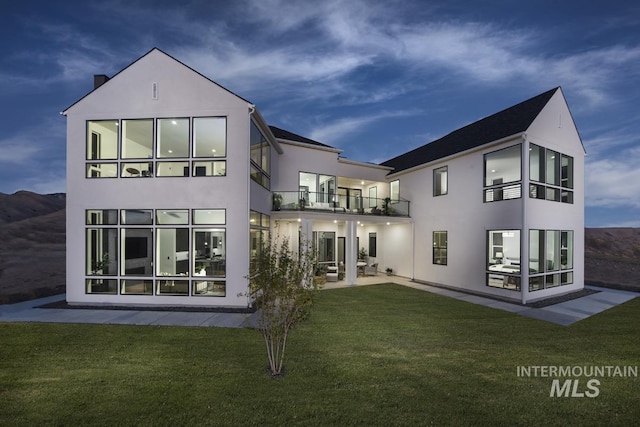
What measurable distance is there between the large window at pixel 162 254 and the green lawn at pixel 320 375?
8.20ft

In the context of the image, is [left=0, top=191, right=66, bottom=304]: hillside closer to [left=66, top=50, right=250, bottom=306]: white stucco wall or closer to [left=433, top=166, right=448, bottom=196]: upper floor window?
[left=66, top=50, right=250, bottom=306]: white stucco wall

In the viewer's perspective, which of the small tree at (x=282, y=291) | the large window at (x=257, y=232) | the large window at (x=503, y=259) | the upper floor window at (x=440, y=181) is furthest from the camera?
the upper floor window at (x=440, y=181)

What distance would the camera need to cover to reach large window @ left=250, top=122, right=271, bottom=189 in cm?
1105

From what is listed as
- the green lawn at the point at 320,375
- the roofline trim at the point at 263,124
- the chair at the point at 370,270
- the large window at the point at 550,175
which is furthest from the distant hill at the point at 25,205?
the large window at the point at 550,175

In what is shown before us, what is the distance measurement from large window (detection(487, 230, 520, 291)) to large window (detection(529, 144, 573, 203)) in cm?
198

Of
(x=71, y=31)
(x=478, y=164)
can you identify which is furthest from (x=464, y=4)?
(x=71, y=31)

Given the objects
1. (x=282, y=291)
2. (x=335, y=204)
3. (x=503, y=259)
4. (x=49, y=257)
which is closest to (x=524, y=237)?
(x=503, y=259)

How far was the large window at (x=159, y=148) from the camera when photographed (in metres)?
10.2

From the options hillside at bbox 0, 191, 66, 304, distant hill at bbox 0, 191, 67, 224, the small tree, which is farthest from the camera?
distant hill at bbox 0, 191, 67, 224

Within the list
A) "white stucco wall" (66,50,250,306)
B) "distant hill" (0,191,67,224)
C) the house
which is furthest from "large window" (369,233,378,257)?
"distant hill" (0,191,67,224)

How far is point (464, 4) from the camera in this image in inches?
598

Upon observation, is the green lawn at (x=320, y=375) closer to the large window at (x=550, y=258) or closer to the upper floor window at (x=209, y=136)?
the large window at (x=550, y=258)

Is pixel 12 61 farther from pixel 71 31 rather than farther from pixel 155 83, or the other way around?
pixel 155 83

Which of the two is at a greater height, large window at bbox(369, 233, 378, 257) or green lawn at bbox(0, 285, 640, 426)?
large window at bbox(369, 233, 378, 257)
